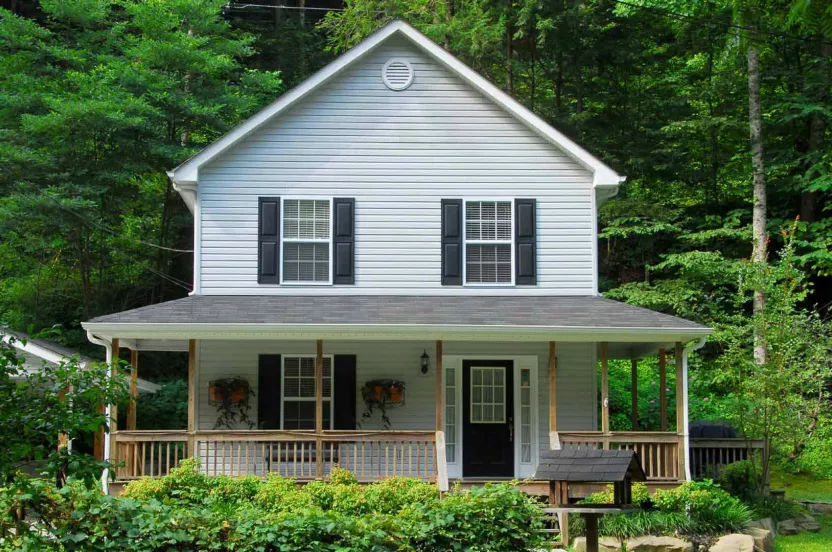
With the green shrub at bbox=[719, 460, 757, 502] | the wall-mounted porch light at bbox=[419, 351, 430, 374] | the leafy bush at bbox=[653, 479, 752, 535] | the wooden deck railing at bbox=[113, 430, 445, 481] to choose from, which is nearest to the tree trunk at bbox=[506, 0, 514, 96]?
the wall-mounted porch light at bbox=[419, 351, 430, 374]

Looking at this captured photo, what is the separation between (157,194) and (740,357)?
1649 cm

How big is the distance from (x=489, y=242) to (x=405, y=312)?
2.23 m

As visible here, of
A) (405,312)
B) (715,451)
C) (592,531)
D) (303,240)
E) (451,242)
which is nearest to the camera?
(592,531)

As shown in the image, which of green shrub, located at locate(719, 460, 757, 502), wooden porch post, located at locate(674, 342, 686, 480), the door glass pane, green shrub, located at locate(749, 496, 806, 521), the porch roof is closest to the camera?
the porch roof

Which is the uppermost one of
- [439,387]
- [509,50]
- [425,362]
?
[509,50]

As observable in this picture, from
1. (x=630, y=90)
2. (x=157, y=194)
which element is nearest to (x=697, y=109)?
(x=630, y=90)

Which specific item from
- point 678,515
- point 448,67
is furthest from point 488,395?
point 448,67

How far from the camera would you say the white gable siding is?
16.2m

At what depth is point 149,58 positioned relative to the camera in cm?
2466

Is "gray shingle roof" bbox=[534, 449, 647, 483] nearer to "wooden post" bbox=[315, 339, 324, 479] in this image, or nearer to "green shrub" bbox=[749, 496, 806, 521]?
"wooden post" bbox=[315, 339, 324, 479]

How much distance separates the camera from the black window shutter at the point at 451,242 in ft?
53.2

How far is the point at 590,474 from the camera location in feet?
31.2

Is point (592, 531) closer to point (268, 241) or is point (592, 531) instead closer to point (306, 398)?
point (306, 398)

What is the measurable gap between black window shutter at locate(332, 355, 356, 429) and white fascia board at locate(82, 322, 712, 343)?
6.52ft
